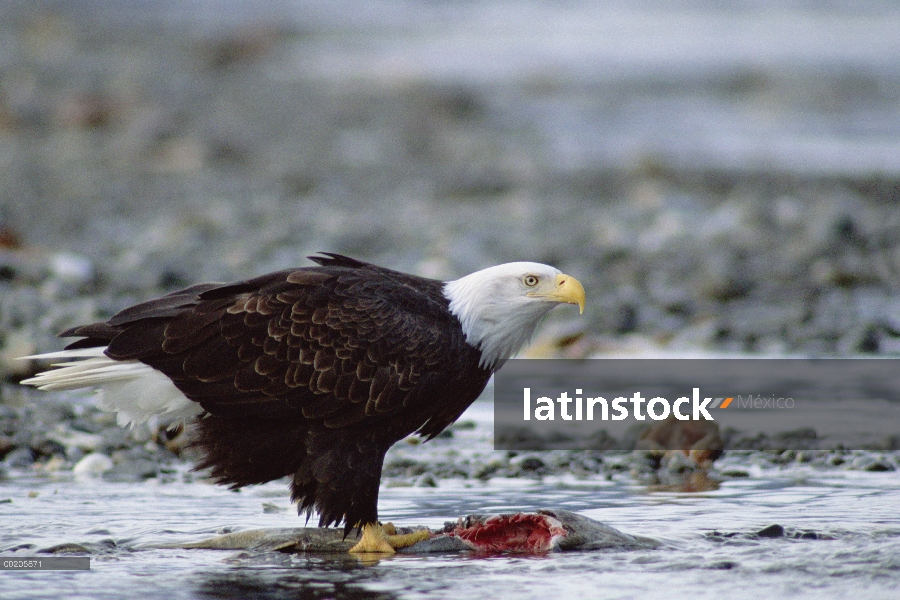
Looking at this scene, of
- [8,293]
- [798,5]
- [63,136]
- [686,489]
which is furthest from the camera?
[798,5]

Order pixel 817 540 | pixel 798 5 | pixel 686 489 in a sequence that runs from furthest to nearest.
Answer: pixel 798 5
pixel 686 489
pixel 817 540

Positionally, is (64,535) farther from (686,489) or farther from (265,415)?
(686,489)

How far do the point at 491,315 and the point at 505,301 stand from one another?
3.5 inches

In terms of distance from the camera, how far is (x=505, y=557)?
4910mm

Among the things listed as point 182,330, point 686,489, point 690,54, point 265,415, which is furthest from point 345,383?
point 690,54

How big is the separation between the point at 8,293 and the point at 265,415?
4357mm

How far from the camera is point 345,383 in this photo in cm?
510

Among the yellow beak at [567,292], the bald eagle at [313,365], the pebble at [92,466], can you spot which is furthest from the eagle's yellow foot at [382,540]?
the pebble at [92,466]

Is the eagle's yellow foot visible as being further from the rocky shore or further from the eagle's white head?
the rocky shore

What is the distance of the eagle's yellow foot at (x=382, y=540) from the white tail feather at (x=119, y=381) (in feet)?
2.59

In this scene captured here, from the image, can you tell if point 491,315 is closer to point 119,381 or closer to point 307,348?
point 307,348

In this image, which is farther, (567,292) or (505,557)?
(567,292)

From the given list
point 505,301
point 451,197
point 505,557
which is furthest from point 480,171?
point 505,557

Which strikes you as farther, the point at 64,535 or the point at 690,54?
the point at 690,54
